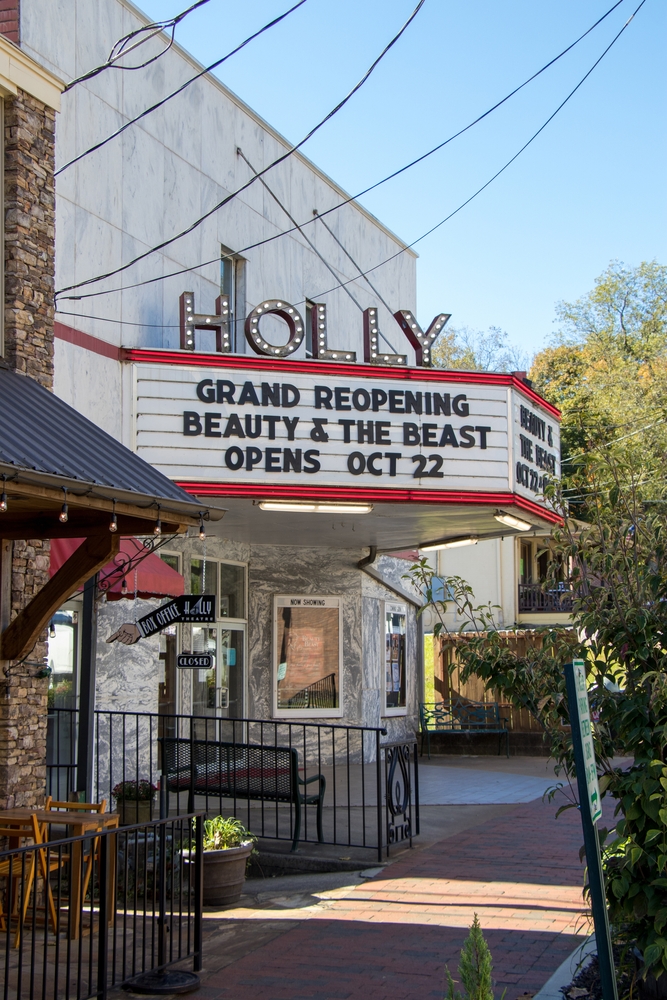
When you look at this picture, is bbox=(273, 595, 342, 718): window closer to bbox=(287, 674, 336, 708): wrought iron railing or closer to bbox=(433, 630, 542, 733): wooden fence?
bbox=(287, 674, 336, 708): wrought iron railing

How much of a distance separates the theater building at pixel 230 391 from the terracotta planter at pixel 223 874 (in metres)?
2.62

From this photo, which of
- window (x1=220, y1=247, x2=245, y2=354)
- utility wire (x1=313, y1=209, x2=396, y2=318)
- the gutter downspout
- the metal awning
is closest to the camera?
the metal awning

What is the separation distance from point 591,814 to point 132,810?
7557 millimetres

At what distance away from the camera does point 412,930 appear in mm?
7574

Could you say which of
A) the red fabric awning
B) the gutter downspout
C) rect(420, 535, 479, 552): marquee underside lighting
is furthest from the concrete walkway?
the gutter downspout

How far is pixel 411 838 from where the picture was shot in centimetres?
1049

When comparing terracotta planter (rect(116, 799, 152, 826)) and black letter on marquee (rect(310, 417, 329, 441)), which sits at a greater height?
black letter on marquee (rect(310, 417, 329, 441))

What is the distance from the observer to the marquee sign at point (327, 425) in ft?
39.7

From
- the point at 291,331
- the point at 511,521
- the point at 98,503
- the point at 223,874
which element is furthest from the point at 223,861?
the point at 511,521

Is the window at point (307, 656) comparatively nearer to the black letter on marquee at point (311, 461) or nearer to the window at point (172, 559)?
the window at point (172, 559)

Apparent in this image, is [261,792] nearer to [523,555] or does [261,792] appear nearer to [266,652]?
[266,652]

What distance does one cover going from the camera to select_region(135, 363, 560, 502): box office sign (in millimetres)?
12086

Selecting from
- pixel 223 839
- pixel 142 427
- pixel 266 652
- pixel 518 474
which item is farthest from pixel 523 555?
pixel 223 839

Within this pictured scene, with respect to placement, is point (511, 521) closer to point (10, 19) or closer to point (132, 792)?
point (132, 792)
